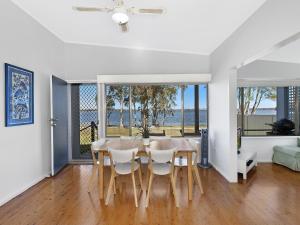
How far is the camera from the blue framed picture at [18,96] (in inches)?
119

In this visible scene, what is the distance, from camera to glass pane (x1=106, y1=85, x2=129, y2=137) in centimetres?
520

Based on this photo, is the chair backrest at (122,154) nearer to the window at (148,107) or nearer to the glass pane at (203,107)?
the window at (148,107)

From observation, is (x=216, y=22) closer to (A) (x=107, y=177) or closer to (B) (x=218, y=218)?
(B) (x=218, y=218)

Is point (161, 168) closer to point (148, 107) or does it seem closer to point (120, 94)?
point (148, 107)

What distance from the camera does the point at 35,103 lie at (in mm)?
3770

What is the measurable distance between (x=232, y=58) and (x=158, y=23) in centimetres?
139

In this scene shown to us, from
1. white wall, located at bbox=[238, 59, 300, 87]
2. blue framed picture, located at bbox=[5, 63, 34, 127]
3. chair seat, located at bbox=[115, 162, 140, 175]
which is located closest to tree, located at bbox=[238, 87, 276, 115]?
white wall, located at bbox=[238, 59, 300, 87]

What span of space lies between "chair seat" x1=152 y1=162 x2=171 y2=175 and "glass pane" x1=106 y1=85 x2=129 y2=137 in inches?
88.1

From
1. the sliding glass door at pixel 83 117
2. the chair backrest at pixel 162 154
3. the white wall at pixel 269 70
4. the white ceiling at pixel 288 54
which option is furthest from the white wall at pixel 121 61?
the chair backrest at pixel 162 154

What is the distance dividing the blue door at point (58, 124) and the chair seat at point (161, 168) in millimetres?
2138

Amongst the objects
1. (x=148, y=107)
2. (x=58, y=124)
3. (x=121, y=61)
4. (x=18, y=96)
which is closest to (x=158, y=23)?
(x=121, y=61)

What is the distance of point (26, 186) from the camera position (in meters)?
3.45

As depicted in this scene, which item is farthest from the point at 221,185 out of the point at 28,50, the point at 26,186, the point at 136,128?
the point at 28,50

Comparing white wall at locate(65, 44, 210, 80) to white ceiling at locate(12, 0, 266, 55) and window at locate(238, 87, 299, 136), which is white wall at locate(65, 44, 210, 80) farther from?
window at locate(238, 87, 299, 136)
